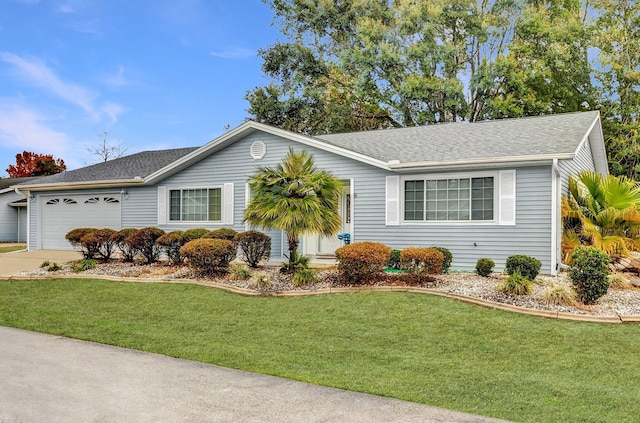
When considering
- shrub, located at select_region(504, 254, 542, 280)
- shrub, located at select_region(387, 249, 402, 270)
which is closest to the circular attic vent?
shrub, located at select_region(387, 249, 402, 270)

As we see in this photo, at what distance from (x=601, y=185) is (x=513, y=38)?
58.1 feet

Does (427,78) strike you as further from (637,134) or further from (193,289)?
Result: (193,289)

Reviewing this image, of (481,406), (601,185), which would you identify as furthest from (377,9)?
(481,406)

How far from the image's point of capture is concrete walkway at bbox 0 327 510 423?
4105mm

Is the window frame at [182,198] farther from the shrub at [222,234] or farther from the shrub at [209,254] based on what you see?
the shrub at [209,254]

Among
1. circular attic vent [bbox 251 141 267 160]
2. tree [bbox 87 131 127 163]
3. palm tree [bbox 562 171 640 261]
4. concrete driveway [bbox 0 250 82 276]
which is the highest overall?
tree [bbox 87 131 127 163]

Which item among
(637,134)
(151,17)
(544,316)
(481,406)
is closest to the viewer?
(481,406)

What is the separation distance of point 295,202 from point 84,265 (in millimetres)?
6629

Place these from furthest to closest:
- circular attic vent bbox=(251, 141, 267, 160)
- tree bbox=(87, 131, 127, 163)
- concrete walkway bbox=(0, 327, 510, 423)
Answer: tree bbox=(87, 131, 127, 163), circular attic vent bbox=(251, 141, 267, 160), concrete walkway bbox=(0, 327, 510, 423)

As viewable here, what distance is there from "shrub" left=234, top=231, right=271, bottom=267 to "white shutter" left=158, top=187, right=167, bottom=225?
4920 millimetres

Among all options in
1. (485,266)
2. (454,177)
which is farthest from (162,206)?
(485,266)

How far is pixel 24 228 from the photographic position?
28.4 m

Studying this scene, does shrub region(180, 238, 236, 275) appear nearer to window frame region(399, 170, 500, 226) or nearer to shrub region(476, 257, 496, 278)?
window frame region(399, 170, 500, 226)

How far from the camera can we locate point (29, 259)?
17016 mm
